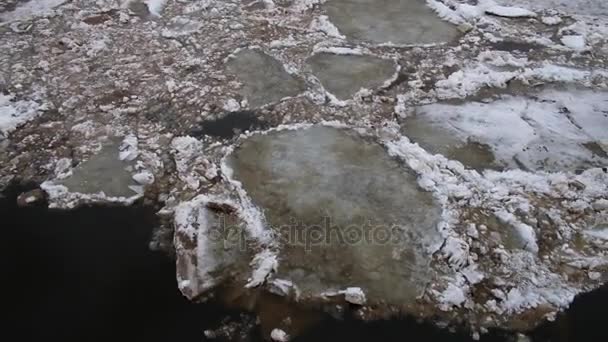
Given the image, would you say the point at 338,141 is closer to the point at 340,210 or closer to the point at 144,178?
the point at 340,210

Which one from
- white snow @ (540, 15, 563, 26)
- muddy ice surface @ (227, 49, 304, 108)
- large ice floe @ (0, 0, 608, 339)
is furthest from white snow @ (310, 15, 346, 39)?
white snow @ (540, 15, 563, 26)

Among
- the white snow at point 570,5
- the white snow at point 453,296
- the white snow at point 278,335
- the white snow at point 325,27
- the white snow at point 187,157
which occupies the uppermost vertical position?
the white snow at point 570,5

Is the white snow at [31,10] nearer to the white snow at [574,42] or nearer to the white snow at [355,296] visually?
Answer: the white snow at [355,296]

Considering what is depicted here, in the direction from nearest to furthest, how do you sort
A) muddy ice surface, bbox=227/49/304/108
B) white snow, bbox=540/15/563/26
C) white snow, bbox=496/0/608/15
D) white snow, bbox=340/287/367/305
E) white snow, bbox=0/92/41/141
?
white snow, bbox=340/287/367/305 < white snow, bbox=0/92/41/141 < muddy ice surface, bbox=227/49/304/108 < white snow, bbox=540/15/563/26 < white snow, bbox=496/0/608/15

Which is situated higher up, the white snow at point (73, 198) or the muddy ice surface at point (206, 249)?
the muddy ice surface at point (206, 249)

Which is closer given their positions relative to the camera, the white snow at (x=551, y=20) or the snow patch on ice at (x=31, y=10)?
the white snow at (x=551, y=20)

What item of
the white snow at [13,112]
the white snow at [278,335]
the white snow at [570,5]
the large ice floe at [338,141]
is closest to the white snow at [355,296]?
the large ice floe at [338,141]

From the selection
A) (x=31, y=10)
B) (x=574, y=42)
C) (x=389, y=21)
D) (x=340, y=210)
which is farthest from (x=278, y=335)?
(x=31, y=10)

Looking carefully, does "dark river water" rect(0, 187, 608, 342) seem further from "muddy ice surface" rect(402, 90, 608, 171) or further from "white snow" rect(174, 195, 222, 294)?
"muddy ice surface" rect(402, 90, 608, 171)
